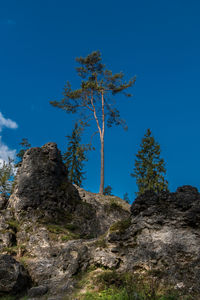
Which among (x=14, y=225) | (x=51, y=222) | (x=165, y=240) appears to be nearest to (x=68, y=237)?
(x=51, y=222)

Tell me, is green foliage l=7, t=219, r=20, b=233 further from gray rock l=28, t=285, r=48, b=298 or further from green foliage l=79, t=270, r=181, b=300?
green foliage l=79, t=270, r=181, b=300

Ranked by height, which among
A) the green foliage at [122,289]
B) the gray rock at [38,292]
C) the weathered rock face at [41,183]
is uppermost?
the weathered rock face at [41,183]

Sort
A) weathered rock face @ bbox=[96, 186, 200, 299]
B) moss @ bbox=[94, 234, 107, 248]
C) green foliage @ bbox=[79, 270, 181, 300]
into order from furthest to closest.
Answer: moss @ bbox=[94, 234, 107, 248] → weathered rock face @ bbox=[96, 186, 200, 299] → green foliage @ bbox=[79, 270, 181, 300]

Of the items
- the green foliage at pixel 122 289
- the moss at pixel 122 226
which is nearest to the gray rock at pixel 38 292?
the green foliage at pixel 122 289

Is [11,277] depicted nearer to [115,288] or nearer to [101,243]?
[101,243]

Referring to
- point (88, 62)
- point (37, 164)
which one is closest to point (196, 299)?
point (37, 164)

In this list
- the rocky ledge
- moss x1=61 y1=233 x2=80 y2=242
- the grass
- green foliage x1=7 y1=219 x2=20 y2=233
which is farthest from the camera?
green foliage x1=7 y1=219 x2=20 y2=233

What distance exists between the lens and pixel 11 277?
10516 mm

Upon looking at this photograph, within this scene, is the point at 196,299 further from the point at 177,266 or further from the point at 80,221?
the point at 80,221

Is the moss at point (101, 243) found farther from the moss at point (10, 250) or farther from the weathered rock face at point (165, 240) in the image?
the moss at point (10, 250)

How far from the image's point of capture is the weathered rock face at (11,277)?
10.2 meters

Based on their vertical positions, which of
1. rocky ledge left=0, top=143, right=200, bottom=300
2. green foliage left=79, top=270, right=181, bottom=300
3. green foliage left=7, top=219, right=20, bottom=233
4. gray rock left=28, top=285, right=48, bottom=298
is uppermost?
green foliage left=7, top=219, right=20, bottom=233

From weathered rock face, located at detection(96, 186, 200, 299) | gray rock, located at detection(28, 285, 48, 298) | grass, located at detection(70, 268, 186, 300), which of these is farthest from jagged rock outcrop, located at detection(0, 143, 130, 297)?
weathered rock face, located at detection(96, 186, 200, 299)

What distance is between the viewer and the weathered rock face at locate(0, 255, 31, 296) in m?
10.2
